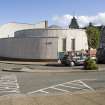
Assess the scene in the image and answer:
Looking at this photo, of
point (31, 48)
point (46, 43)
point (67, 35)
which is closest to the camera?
point (46, 43)

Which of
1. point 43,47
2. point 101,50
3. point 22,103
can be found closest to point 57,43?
point 43,47

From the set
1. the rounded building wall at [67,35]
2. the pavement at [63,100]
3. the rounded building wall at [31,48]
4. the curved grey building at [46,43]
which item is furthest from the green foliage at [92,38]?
the pavement at [63,100]

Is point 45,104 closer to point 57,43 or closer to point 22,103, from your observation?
point 22,103

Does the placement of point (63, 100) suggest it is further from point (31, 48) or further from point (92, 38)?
point (92, 38)

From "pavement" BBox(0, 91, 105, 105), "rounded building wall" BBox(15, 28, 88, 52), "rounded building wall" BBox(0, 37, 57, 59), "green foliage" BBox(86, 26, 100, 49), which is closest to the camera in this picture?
"pavement" BBox(0, 91, 105, 105)

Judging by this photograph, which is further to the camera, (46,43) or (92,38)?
(92,38)

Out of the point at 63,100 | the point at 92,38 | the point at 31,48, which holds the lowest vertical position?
the point at 63,100

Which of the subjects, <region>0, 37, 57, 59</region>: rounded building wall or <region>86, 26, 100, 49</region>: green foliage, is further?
<region>86, 26, 100, 49</region>: green foliage

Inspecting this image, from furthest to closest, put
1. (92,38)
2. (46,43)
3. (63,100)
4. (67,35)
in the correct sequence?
1. (92,38)
2. (67,35)
3. (46,43)
4. (63,100)

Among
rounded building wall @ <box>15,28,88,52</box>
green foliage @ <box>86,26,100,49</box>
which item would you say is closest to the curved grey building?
rounded building wall @ <box>15,28,88,52</box>

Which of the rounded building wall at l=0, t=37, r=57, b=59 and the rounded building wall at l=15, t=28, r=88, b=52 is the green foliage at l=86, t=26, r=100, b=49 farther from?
the rounded building wall at l=0, t=37, r=57, b=59

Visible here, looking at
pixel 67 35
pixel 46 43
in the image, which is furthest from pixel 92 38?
pixel 46 43

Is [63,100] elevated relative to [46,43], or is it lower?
lower

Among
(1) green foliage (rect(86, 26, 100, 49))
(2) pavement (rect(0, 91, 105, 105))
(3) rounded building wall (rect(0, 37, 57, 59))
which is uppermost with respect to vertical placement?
(1) green foliage (rect(86, 26, 100, 49))
